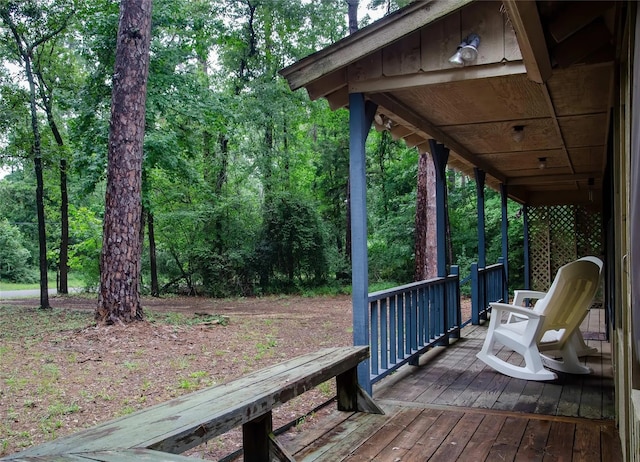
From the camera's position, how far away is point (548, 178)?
8727 mm

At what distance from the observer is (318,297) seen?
1448 cm

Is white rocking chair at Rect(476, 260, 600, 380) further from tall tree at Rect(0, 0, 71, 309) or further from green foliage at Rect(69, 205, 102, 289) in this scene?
green foliage at Rect(69, 205, 102, 289)

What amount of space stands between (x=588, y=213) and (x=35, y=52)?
519 inches

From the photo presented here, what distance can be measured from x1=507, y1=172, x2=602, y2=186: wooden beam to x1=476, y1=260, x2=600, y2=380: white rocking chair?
4.31 metres

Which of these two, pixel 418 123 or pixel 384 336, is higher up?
pixel 418 123

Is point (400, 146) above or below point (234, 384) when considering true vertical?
above

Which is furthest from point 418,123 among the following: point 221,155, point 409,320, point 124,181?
point 221,155

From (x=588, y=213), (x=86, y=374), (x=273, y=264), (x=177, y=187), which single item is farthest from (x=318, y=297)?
(x=86, y=374)

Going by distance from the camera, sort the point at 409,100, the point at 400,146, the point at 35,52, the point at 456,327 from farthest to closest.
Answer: the point at 400,146, the point at 35,52, the point at 456,327, the point at 409,100

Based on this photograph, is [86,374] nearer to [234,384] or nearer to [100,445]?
[234,384]

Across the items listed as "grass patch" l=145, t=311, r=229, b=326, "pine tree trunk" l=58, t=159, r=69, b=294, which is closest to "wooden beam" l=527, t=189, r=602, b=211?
"grass patch" l=145, t=311, r=229, b=326

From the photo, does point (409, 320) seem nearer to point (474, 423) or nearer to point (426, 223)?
point (474, 423)

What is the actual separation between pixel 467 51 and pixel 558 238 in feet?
29.4

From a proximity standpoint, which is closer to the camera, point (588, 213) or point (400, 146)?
point (588, 213)
